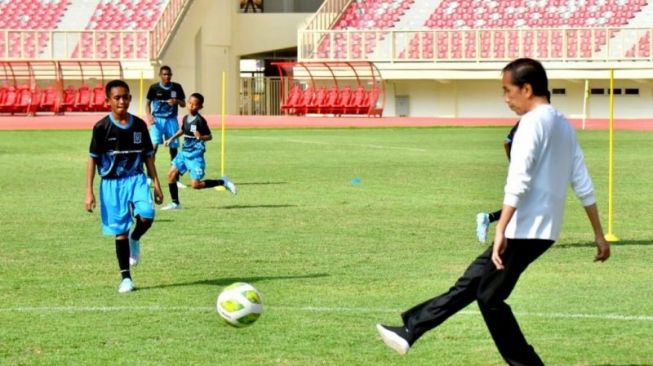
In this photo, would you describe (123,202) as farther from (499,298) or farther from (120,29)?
(120,29)

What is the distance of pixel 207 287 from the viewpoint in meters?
13.1

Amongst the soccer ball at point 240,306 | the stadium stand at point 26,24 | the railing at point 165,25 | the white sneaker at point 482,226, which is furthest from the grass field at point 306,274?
the stadium stand at point 26,24

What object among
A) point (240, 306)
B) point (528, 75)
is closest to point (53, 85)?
point (240, 306)

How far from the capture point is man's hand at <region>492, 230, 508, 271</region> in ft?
27.2

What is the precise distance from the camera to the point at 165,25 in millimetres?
58656

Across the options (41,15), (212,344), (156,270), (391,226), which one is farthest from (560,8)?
(212,344)

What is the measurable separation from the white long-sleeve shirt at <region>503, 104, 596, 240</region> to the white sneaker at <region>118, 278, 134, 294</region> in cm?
518

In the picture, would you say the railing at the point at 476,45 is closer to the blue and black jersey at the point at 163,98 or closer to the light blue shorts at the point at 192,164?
the blue and black jersey at the point at 163,98

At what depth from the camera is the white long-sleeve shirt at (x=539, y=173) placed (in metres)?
8.21

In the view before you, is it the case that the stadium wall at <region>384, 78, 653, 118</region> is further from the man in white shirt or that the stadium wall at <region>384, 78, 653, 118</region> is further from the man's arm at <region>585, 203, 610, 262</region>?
the man in white shirt

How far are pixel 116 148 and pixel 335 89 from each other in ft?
138

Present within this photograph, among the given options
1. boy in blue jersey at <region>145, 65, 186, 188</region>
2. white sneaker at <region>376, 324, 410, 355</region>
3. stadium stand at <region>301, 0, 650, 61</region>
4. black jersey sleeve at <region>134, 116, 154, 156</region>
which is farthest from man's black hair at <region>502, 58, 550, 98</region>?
stadium stand at <region>301, 0, 650, 61</region>

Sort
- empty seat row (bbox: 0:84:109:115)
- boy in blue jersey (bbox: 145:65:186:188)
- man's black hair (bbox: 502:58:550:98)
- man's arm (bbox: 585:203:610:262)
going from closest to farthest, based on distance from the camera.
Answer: man's black hair (bbox: 502:58:550:98), man's arm (bbox: 585:203:610:262), boy in blue jersey (bbox: 145:65:186:188), empty seat row (bbox: 0:84:109:115)

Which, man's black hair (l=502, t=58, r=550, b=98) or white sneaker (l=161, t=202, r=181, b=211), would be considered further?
white sneaker (l=161, t=202, r=181, b=211)
